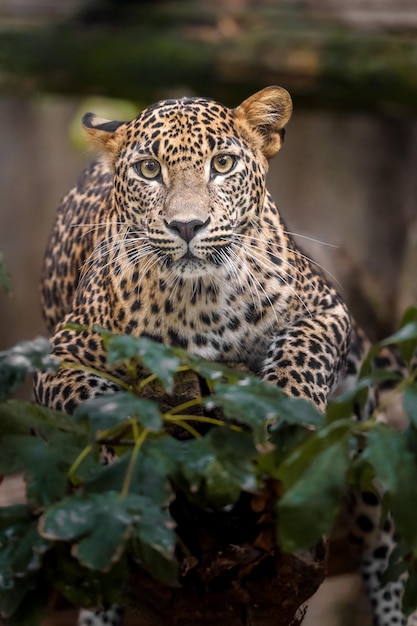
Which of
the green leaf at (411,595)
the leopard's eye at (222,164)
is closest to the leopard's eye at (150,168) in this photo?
the leopard's eye at (222,164)

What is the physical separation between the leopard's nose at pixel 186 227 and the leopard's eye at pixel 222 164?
0.31 meters

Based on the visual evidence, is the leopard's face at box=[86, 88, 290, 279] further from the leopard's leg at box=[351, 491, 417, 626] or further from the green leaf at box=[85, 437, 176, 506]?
the leopard's leg at box=[351, 491, 417, 626]

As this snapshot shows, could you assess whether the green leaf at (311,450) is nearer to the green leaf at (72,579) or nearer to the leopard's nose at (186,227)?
the green leaf at (72,579)

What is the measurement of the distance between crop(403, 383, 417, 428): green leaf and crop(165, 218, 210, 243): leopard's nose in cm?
164

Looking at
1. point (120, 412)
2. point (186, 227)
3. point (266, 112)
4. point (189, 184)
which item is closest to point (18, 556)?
point (120, 412)

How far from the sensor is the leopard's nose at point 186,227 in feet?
18.3

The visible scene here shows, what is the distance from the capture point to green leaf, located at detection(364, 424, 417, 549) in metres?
4.08

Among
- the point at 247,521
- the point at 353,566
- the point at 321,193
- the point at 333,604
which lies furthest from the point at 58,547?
the point at 321,193

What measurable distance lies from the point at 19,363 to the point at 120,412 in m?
0.45

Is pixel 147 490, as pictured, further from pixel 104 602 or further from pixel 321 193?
pixel 321 193

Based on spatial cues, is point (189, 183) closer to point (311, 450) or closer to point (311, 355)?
point (311, 355)

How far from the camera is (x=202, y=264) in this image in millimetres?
5793

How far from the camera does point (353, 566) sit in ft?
27.7

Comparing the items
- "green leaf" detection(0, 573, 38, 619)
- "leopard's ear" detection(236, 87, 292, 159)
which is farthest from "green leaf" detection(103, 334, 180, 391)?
"leopard's ear" detection(236, 87, 292, 159)
